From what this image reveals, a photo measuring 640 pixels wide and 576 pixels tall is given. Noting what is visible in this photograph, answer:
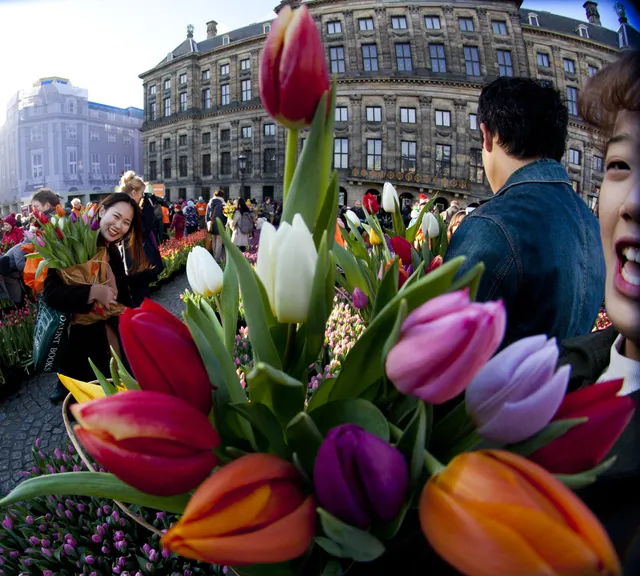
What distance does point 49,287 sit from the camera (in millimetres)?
2979

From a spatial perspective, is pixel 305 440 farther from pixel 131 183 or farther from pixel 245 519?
pixel 131 183

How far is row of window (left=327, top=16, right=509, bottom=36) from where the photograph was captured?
2774 centimetres

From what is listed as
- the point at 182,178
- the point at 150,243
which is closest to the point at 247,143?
the point at 182,178

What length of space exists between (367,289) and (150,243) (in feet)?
14.8

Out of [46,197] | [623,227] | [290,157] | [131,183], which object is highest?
[131,183]

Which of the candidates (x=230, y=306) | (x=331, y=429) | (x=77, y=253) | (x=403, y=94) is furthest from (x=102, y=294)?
(x=403, y=94)

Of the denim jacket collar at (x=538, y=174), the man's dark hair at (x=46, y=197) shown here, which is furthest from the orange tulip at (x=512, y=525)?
the man's dark hair at (x=46, y=197)

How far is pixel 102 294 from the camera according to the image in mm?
3014

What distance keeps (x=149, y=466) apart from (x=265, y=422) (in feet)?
0.50

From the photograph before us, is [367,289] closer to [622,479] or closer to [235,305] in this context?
[235,305]

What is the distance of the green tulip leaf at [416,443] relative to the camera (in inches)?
16.4

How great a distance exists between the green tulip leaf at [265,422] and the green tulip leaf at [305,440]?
0.02 meters

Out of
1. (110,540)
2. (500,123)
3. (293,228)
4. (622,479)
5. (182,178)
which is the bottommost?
(110,540)

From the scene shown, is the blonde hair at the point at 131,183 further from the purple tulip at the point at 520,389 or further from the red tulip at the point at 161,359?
the purple tulip at the point at 520,389
